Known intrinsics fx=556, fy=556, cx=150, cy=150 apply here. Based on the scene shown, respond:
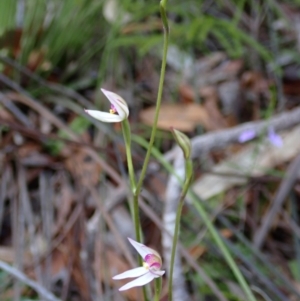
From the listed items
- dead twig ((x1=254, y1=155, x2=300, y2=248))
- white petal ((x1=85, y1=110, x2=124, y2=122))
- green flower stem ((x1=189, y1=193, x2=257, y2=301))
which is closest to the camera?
white petal ((x1=85, y1=110, x2=124, y2=122))

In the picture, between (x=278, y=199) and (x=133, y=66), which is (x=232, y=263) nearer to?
(x=278, y=199)

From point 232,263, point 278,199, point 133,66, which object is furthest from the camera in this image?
point 133,66

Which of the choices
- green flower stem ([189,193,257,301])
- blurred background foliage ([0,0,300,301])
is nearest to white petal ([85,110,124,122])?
green flower stem ([189,193,257,301])

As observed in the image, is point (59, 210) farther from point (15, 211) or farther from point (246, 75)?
point (246, 75)

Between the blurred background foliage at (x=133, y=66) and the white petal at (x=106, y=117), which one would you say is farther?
the blurred background foliage at (x=133, y=66)

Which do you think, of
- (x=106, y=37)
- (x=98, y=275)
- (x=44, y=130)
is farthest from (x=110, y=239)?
(x=106, y=37)

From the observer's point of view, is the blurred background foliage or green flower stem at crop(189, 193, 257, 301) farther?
the blurred background foliage

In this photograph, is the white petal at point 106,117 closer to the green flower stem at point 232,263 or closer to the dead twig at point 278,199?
the green flower stem at point 232,263

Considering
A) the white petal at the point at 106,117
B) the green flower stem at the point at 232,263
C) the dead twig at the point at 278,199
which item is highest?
the white petal at the point at 106,117

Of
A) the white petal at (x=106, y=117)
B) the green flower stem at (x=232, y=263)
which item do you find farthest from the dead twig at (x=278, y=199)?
the white petal at (x=106, y=117)

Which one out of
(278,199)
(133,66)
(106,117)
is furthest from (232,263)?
(133,66)

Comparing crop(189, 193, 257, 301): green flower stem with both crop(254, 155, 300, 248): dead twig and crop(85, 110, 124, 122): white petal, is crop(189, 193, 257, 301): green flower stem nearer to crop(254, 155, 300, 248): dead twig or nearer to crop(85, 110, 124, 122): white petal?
crop(254, 155, 300, 248): dead twig

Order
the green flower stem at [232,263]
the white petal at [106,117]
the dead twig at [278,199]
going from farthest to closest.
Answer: the dead twig at [278,199], the green flower stem at [232,263], the white petal at [106,117]
